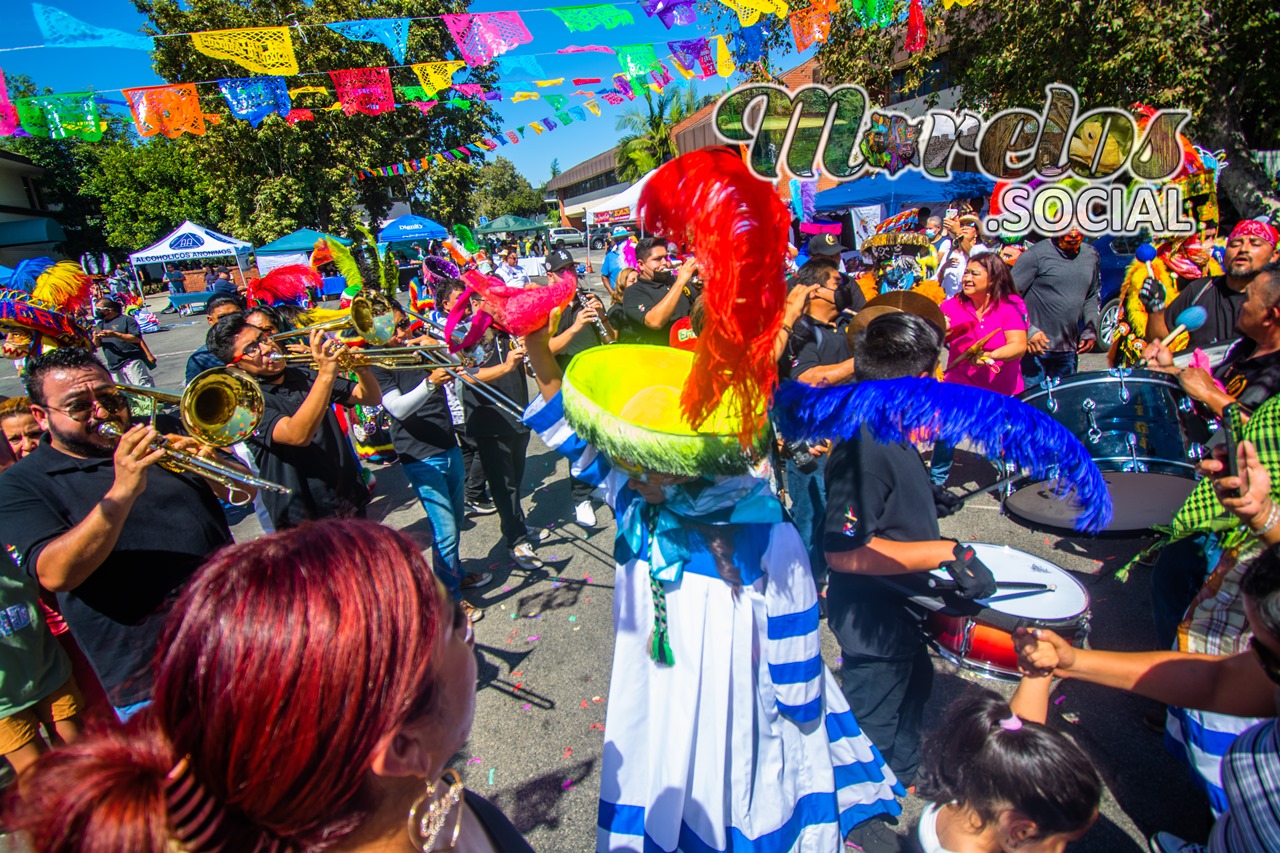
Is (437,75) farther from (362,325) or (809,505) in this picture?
(809,505)

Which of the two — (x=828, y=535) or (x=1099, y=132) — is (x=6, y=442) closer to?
(x=828, y=535)

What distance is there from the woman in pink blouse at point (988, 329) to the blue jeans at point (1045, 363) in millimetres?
720

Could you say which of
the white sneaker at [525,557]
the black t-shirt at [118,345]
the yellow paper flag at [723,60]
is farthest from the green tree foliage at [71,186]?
the white sneaker at [525,557]

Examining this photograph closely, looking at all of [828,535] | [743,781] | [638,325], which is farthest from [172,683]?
[638,325]

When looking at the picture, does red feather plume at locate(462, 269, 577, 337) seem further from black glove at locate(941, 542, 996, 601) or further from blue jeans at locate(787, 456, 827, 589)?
blue jeans at locate(787, 456, 827, 589)

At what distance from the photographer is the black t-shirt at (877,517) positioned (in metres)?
2.06

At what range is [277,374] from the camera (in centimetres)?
301

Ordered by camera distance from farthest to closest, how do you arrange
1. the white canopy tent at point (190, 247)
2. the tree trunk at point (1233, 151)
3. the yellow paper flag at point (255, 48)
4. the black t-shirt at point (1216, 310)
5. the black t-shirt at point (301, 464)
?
the white canopy tent at point (190, 247) < the tree trunk at point (1233, 151) < the yellow paper flag at point (255, 48) < the black t-shirt at point (1216, 310) < the black t-shirt at point (301, 464)

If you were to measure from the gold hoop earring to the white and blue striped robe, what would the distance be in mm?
945

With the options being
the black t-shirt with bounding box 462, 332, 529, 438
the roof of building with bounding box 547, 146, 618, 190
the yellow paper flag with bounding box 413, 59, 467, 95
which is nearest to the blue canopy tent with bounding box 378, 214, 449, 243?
the yellow paper flag with bounding box 413, 59, 467, 95

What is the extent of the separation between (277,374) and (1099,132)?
8657 mm

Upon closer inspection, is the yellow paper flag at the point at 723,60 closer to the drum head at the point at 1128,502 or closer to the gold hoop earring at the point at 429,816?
the drum head at the point at 1128,502

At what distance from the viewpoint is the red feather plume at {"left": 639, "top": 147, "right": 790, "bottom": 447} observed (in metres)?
1.33

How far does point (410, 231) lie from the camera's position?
794 inches
